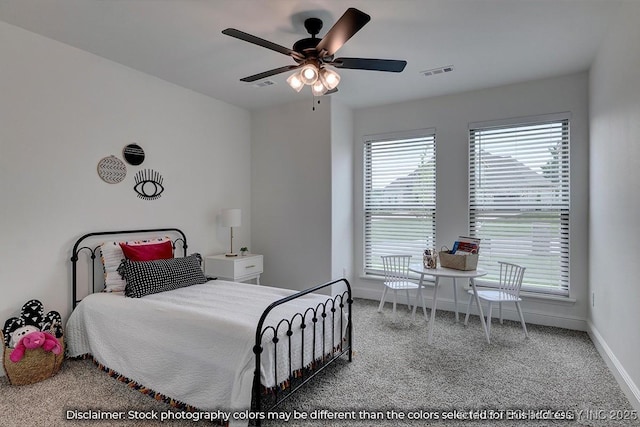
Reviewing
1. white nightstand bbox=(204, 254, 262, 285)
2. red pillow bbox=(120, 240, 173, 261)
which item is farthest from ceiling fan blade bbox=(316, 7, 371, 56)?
white nightstand bbox=(204, 254, 262, 285)

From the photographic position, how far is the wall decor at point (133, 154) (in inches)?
139

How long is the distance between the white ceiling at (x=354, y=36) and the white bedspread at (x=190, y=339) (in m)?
2.16

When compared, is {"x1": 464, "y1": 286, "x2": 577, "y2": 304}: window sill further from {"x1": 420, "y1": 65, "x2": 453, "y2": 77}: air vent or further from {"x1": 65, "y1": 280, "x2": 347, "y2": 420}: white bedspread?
{"x1": 420, "y1": 65, "x2": 453, "y2": 77}: air vent

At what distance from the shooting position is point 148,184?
3746 mm

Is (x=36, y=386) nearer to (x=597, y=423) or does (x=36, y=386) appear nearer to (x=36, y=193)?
(x=36, y=193)

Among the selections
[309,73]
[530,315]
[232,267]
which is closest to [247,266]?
[232,267]

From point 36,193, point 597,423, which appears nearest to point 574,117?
point 597,423

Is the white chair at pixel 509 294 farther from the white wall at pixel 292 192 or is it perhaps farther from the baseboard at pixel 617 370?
the white wall at pixel 292 192

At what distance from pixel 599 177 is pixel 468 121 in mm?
1541

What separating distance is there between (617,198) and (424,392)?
206 centimetres

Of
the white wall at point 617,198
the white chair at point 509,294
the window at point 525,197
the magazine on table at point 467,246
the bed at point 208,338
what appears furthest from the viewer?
the window at point 525,197

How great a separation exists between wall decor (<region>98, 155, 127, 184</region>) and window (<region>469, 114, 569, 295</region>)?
155 inches

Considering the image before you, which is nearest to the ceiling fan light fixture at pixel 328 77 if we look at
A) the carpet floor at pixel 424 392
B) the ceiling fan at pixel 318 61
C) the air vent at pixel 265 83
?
the ceiling fan at pixel 318 61

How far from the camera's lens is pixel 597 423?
211 centimetres
